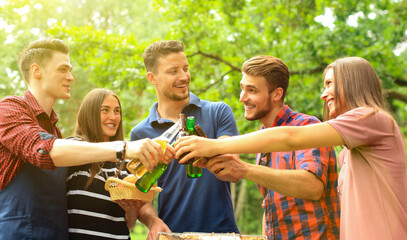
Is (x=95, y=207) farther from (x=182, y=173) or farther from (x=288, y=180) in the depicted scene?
(x=288, y=180)

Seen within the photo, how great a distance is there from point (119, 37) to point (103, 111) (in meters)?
6.74

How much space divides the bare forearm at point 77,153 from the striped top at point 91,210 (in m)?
0.66

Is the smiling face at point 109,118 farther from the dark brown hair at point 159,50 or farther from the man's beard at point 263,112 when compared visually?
the man's beard at point 263,112

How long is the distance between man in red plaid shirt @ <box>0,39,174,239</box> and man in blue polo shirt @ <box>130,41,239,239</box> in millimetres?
639

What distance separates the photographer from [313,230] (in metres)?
2.54

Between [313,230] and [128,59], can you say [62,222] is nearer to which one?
[313,230]

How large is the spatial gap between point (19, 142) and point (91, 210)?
2.66 feet

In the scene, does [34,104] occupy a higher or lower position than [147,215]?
higher

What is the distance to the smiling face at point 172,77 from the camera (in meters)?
3.54

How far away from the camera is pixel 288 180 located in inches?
97.0

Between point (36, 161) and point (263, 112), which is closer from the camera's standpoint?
point (36, 161)

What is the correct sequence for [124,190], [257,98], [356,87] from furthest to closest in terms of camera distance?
[257,98], [356,87], [124,190]

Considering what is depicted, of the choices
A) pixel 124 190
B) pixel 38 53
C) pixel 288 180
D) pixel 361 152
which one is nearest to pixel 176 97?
pixel 38 53

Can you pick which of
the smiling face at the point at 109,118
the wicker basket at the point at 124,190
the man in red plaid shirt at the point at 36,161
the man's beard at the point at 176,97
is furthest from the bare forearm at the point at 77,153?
the man's beard at the point at 176,97
